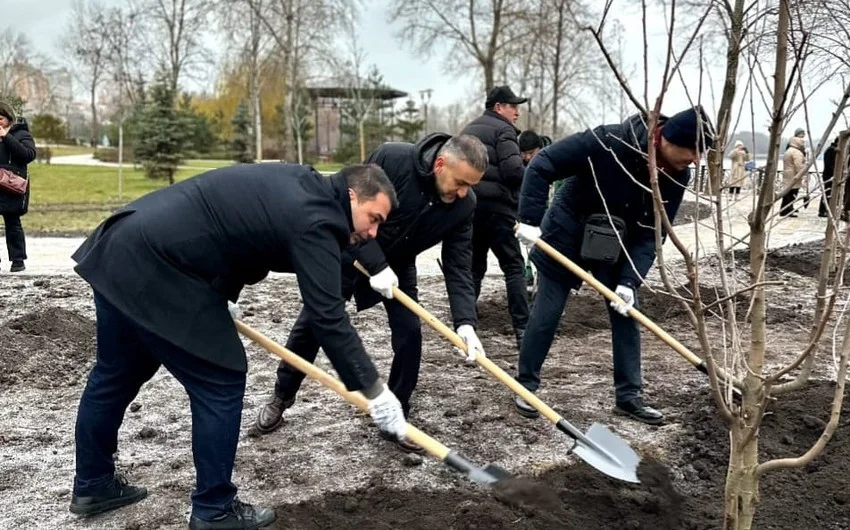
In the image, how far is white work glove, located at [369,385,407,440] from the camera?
285 cm

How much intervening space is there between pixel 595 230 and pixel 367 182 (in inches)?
65.5

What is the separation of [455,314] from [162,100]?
23.2 metres

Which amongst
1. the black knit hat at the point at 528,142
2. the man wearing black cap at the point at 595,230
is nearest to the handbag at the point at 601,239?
the man wearing black cap at the point at 595,230

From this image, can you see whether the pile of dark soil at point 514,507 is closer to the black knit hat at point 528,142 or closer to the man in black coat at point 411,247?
the man in black coat at point 411,247

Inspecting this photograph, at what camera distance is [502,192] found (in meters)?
5.62

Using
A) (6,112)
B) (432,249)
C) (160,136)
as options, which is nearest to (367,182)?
(6,112)

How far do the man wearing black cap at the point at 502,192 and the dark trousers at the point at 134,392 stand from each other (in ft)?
10.1

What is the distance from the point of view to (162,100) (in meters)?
24.8

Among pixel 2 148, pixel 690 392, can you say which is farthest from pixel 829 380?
pixel 2 148

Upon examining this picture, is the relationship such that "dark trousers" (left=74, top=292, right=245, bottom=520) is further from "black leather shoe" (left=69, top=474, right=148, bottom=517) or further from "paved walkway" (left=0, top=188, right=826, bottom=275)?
"paved walkway" (left=0, top=188, right=826, bottom=275)

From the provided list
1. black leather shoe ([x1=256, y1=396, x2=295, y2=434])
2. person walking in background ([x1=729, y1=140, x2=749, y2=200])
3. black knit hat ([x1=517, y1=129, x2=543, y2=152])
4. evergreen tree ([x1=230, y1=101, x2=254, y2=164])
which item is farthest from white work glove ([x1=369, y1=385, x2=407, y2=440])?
evergreen tree ([x1=230, y1=101, x2=254, y2=164])

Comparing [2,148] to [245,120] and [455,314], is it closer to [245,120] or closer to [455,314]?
[455,314]

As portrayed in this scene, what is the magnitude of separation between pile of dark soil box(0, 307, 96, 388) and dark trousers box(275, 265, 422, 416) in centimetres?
177

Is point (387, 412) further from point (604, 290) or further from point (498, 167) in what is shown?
point (498, 167)
